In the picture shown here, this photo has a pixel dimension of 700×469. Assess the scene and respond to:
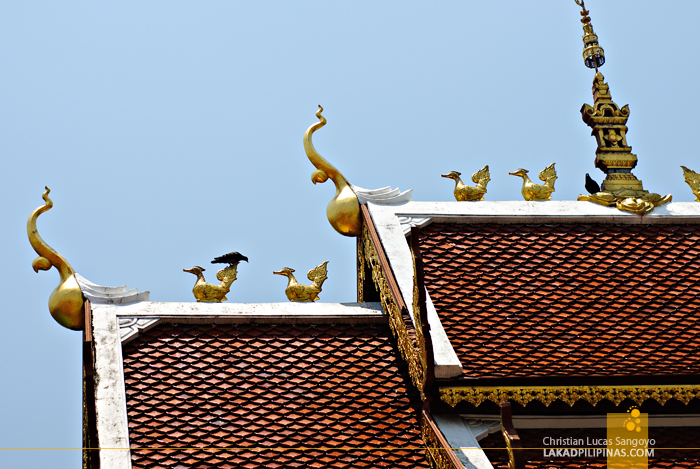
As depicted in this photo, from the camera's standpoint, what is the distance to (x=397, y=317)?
1038 centimetres

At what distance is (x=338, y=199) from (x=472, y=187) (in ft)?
4.95

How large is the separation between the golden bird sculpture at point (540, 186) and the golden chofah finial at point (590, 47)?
232cm

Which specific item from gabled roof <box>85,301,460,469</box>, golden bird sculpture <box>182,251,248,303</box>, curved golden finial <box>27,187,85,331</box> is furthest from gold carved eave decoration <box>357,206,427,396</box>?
curved golden finial <box>27,187,85,331</box>

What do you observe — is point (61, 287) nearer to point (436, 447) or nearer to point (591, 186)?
point (436, 447)

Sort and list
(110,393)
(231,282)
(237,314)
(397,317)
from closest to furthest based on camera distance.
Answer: (110,393), (397,317), (237,314), (231,282)

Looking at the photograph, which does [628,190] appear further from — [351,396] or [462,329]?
[351,396]

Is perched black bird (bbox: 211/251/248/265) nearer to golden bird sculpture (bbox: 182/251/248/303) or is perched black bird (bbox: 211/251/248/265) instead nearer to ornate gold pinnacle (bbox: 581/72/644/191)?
golden bird sculpture (bbox: 182/251/248/303)

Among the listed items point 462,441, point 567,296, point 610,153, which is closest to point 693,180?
point 610,153

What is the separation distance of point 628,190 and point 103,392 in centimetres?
637

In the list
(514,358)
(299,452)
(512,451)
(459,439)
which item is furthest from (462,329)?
(512,451)

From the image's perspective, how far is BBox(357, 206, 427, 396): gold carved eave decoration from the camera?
947cm

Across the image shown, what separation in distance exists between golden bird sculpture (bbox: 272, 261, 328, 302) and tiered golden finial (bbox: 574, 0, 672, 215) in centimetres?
310

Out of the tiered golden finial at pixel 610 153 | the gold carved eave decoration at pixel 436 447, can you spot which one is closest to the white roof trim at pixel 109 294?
the gold carved eave decoration at pixel 436 447

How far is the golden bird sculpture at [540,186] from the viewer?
490 inches
